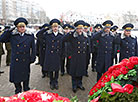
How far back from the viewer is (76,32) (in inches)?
165

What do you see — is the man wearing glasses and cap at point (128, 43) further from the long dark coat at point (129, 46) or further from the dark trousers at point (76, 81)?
the dark trousers at point (76, 81)

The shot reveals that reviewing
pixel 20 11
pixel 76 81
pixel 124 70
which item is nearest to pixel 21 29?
pixel 76 81

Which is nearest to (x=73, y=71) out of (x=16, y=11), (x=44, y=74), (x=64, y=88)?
(x=64, y=88)

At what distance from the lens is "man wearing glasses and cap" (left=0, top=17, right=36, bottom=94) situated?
139 inches

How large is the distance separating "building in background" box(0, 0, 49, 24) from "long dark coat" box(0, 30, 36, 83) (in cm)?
5409

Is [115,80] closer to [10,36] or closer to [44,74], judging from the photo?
[10,36]

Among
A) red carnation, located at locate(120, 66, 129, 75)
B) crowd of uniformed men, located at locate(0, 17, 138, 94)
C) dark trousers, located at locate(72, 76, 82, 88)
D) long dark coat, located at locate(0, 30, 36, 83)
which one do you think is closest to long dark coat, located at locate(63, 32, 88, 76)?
crowd of uniformed men, located at locate(0, 17, 138, 94)

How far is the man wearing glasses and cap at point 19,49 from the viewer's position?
11.6ft

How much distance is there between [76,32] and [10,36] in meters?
1.80

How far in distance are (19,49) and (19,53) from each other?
0.33ft

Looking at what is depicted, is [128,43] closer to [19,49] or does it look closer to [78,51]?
[78,51]

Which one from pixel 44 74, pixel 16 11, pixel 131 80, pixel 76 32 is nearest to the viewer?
pixel 131 80

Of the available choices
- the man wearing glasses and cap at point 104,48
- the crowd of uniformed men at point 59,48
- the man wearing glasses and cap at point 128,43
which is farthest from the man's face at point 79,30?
the man wearing glasses and cap at point 128,43

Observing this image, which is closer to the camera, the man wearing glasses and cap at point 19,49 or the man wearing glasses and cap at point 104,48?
the man wearing glasses and cap at point 19,49
